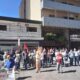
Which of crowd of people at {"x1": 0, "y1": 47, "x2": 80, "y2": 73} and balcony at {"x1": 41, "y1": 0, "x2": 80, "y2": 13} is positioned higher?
balcony at {"x1": 41, "y1": 0, "x2": 80, "y2": 13}

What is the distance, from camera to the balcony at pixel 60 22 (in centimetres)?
4245

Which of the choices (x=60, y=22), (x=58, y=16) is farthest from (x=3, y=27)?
(x=58, y=16)

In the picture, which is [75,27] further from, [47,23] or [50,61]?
[50,61]

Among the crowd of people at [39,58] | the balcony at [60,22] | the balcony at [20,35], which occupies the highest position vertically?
the balcony at [60,22]

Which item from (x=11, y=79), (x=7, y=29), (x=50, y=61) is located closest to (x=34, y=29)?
(x=7, y=29)

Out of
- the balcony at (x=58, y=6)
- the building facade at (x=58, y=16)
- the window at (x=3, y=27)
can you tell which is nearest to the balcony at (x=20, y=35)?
the window at (x=3, y=27)

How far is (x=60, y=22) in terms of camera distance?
44406mm

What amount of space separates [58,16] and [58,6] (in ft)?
6.35

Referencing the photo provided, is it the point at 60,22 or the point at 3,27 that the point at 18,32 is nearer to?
the point at 3,27

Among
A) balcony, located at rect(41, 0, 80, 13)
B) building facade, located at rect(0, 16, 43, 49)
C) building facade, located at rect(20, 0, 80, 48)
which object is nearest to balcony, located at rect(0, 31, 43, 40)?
building facade, located at rect(0, 16, 43, 49)

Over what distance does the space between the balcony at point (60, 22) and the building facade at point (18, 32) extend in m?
1.05

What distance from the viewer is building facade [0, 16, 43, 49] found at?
38000 millimetres

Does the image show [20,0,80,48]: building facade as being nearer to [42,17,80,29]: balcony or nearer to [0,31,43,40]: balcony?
[42,17,80,29]: balcony

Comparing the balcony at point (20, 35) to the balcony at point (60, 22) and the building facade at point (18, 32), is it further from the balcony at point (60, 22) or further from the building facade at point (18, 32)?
the balcony at point (60, 22)
